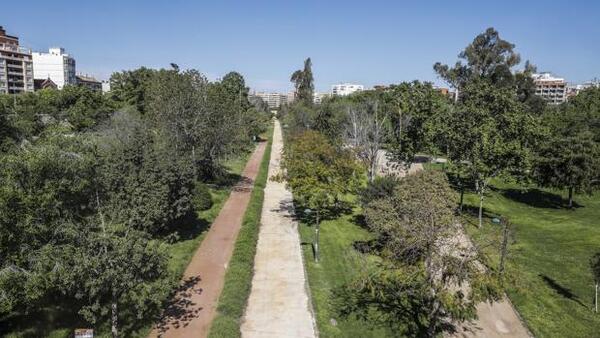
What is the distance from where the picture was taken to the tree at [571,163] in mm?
37531

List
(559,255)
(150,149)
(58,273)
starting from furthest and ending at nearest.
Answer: (559,255), (150,149), (58,273)

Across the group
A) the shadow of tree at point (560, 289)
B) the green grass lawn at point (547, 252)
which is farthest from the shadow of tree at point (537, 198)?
the shadow of tree at point (560, 289)

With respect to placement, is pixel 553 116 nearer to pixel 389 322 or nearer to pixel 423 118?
pixel 423 118

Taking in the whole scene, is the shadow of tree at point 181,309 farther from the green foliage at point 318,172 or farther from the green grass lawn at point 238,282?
the green foliage at point 318,172

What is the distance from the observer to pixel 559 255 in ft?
87.0

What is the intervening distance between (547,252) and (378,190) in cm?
1049

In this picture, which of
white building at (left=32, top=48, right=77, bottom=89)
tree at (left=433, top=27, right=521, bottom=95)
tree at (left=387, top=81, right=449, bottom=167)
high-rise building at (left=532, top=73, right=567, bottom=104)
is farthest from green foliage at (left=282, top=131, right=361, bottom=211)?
high-rise building at (left=532, top=73, right=567, bottom=104)

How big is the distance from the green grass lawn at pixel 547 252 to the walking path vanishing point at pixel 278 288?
7.35 metres

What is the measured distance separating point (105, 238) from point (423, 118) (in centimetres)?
2920

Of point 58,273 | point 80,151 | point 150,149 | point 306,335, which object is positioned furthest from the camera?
point 150,149

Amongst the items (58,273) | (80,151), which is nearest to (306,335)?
(58,273)

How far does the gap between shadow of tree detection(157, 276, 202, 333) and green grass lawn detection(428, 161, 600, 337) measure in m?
10.9

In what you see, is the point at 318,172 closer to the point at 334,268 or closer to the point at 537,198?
the point at 334,268

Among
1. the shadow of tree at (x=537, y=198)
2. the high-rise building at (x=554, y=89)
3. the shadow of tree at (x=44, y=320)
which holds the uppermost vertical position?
the high-rise building at (x=554, y=89)
